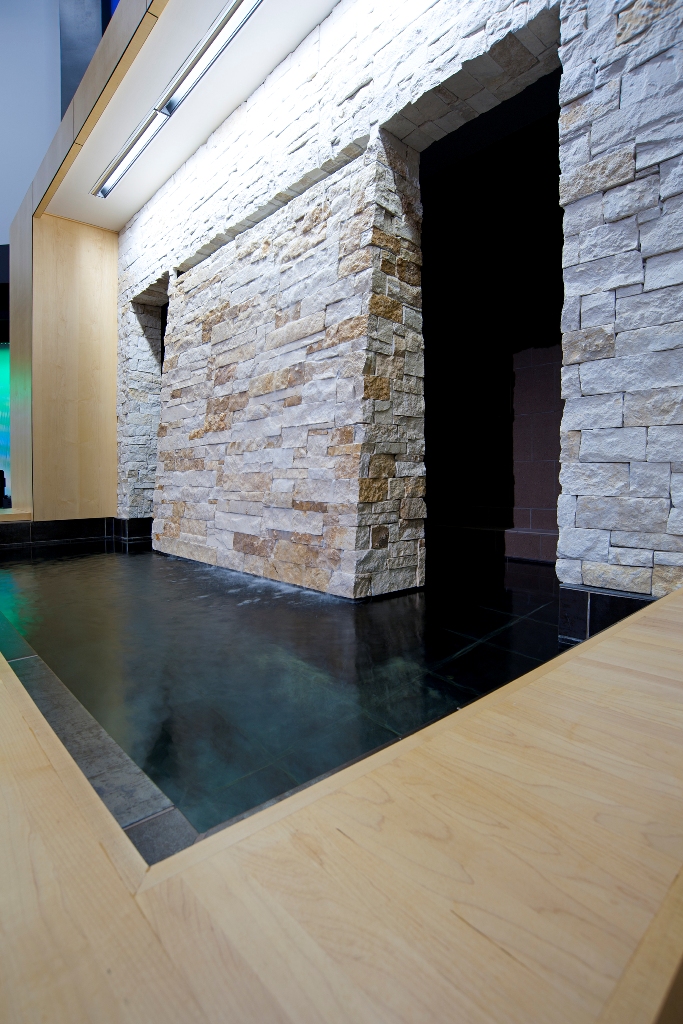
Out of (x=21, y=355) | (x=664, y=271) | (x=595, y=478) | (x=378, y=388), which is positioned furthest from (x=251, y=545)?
(x=21, y=355)

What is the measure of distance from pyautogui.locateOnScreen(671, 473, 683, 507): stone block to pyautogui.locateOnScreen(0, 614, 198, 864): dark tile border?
72.9 inches

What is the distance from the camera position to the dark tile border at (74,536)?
528cm

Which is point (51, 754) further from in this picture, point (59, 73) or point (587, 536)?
point (59, 73)

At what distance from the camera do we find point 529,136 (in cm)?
390

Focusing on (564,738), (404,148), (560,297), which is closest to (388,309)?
(404,148)

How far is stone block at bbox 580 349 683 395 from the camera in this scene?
181cm

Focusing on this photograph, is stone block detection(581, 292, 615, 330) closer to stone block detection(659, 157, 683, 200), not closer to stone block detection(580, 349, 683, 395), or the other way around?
stone block detection(580, 349, 683, 395)

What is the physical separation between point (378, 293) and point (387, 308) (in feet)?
0.34

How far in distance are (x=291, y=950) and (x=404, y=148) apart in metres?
3.77

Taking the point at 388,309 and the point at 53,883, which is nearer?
the point at 53,883

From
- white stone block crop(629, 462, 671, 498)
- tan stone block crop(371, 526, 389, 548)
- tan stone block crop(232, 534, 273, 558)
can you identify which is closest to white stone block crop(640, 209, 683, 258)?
white stone block crop(629, 462, 671, 498)

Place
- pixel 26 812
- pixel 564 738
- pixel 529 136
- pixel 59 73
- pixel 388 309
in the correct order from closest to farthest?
1. pixel 26 812
2. pixel 564 738
3. pixel 388 309
4. pixel 529 136
5. pixel 59 73

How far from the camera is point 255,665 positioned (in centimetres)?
199

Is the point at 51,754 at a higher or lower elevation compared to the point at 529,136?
lower
